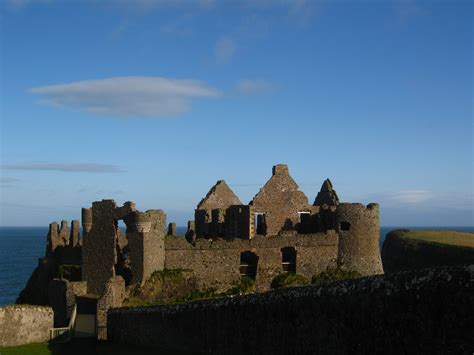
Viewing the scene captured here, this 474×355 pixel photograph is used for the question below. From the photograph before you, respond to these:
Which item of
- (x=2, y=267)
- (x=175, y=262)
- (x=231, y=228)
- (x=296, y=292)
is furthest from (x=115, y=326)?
(x=2, y=267)

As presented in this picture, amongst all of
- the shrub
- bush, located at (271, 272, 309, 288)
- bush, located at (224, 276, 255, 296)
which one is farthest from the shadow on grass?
bush, located at (271, 272, 309, 288)

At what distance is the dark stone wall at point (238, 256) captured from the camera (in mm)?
35812

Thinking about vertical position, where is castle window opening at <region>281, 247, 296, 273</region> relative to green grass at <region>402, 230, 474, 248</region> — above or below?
below

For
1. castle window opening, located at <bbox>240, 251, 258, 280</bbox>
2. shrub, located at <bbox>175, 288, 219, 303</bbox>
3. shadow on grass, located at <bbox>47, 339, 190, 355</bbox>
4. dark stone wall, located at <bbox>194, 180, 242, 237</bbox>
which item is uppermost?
dark stone wall, located at <bbox>194, 180, 242, 237</bbox>

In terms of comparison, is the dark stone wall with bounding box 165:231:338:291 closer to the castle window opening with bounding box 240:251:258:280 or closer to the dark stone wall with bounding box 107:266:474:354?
the castle window opening with bounding box 240:251:258:280

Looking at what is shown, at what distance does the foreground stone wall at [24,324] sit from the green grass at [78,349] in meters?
0.61

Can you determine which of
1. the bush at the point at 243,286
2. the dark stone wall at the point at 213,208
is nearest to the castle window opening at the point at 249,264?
the bush at the point at 243,286

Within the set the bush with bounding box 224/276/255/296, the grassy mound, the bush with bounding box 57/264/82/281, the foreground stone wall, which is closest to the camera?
the foreground stone wall

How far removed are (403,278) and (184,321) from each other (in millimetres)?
12902

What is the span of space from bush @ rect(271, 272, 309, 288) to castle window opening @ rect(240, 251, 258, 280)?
133cm

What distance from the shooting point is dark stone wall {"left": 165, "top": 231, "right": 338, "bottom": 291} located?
35812 mm

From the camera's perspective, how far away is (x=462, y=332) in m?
10.1

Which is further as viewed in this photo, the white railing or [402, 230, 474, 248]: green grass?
[402, 230, 474, 248]: green grass

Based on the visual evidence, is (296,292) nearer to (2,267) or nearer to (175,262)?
(175,262)
